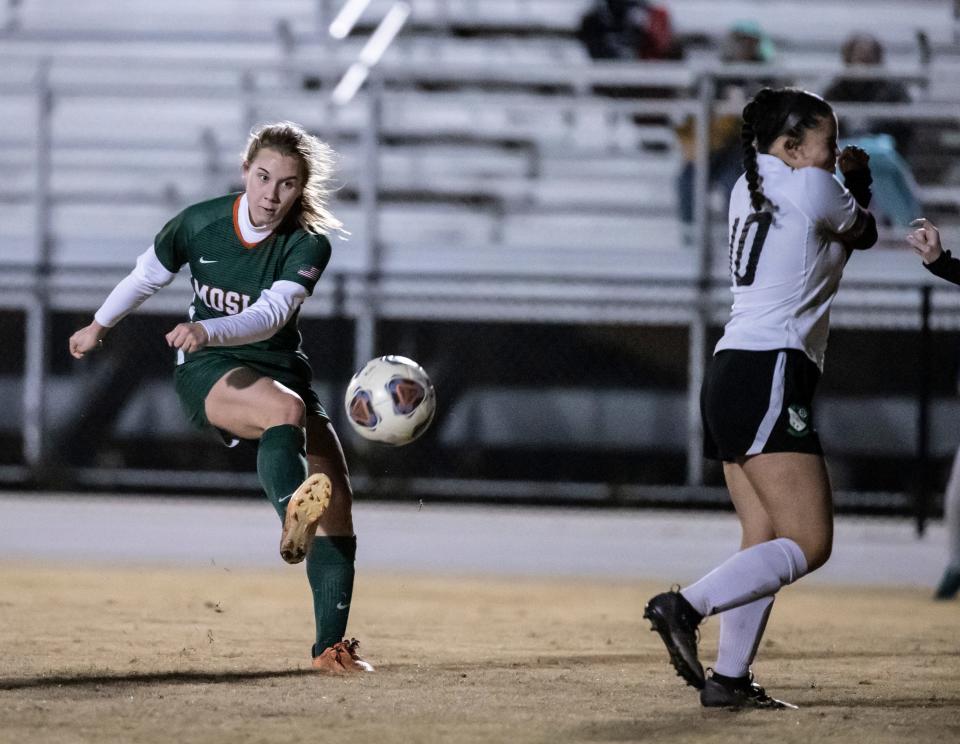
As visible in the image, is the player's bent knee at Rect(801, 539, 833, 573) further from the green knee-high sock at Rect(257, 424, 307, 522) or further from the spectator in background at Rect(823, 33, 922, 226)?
the spectator in background at Rect(823, 33, 922, 226)

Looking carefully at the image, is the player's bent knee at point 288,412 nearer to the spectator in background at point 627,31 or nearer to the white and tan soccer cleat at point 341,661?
the white and tan soccer cleat at point 341,661

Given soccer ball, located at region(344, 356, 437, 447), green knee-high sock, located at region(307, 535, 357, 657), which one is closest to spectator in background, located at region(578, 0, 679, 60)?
soccer ball, located at region(344, 356, 437, 447)

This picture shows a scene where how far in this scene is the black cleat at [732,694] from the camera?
16.4 ft

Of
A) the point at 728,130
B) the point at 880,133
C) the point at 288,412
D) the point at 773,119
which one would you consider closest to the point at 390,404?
the point at 288,412

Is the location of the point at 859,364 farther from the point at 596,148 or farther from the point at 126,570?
the point at 126,570

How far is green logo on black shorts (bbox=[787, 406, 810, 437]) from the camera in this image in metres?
4.71

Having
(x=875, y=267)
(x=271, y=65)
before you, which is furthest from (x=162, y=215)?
(x=875, y=267)

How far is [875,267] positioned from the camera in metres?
13.9

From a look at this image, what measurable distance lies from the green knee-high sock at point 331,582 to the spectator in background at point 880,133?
25.9 feet

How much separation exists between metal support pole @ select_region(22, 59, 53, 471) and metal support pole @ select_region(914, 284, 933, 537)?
7108 mm

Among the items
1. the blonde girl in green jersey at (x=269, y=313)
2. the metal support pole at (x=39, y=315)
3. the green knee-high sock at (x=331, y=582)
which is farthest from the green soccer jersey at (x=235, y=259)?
the metal support pole at (x=39, y=315)

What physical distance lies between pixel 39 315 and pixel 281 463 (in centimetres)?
829

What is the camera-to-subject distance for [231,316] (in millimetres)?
5508

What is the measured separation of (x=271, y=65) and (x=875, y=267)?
19.3ft
